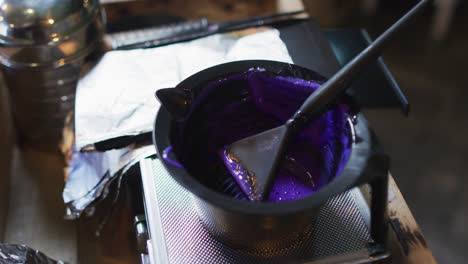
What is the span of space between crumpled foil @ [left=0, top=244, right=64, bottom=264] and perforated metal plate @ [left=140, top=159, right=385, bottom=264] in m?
0.17

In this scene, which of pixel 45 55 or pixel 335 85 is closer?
pixel 335 85

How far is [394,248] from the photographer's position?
58cm

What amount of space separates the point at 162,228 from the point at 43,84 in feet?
1.39

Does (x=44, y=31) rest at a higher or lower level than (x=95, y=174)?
higher

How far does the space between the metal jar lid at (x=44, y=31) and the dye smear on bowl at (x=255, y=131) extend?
0.30 metres

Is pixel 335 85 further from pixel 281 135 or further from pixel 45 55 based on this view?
pixel 45 55

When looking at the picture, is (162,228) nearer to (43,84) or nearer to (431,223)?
(43,84)

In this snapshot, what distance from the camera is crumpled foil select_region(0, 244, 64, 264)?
1.88 ft

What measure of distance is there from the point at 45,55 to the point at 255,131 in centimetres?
37

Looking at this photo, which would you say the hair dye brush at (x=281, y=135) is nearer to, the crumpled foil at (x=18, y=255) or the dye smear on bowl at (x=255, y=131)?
the dye smear on bowl at (x=255, y=131)

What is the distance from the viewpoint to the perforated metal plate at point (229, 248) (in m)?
0.53

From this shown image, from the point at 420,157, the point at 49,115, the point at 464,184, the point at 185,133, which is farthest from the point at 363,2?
the point at 185,133

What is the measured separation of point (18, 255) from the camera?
59 cm

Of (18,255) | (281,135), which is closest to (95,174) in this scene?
(18,255)
